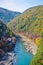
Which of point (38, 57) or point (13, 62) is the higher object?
point (38, 57)

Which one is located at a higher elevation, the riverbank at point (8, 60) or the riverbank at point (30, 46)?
the riverbank at point (8, 60)

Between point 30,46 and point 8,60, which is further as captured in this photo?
point 30,46

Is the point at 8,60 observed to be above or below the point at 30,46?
above

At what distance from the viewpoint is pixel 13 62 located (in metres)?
73.8

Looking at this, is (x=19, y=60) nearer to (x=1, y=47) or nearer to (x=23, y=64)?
(x=23, y=64)

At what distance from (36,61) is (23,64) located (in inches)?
678

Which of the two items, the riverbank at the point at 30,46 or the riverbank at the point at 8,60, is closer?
the riverbank at the point at 8,60

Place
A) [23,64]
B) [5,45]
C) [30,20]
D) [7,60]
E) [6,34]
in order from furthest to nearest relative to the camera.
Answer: [30,20], [6,34], [5,45], [7,60], [23,64]

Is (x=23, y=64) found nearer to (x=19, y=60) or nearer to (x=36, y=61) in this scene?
(x=19, y=60)

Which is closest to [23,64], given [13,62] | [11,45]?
[13,62]

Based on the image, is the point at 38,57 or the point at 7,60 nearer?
the point at 38,57

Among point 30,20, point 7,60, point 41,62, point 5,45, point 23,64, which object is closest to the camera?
point 41,62

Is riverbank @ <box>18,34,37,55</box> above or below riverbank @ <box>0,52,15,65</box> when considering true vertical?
below

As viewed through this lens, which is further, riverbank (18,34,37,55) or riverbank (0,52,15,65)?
riverbank (18,34,37,55)
